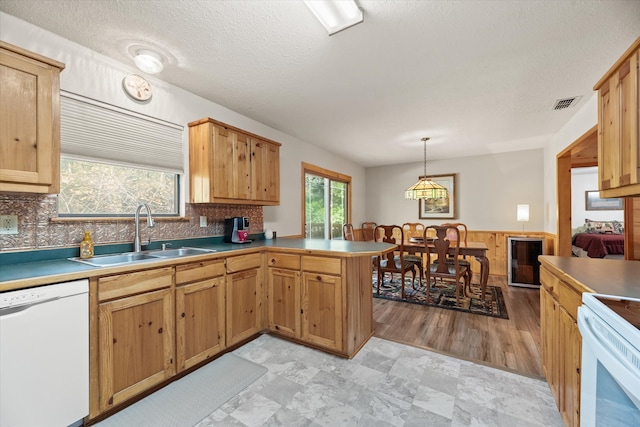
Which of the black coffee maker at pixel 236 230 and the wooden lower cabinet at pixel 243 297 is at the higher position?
the black coffee maker at pixel 236 230

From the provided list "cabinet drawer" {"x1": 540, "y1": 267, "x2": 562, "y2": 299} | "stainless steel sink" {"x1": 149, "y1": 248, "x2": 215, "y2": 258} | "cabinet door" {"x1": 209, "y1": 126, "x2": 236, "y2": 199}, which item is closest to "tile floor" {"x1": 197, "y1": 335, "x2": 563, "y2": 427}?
"cabinet drawer" {"x1": 540, "y1": 267, "x2": 562, "y2": 299}

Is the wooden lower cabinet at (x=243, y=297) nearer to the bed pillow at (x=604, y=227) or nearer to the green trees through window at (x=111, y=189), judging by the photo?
the green trees through window at (x=111, y=189)

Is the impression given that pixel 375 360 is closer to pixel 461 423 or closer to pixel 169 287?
pixel 461 423

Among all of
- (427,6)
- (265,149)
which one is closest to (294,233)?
(265,149)

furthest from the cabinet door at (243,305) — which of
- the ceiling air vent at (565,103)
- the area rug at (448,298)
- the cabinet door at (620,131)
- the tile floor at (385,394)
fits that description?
the ceiling air vent at (565,103)

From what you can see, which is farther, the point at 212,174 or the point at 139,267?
the point at 212,174

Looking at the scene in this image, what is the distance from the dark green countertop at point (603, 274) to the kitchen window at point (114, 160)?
299 centimetres

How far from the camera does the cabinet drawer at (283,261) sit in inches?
95.0

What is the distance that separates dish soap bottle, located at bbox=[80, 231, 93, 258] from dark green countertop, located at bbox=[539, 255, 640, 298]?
285 cm

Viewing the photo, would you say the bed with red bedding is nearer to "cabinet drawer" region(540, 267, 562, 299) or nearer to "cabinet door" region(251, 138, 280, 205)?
"cabinet drawer" region(540, 267, 562, 299)

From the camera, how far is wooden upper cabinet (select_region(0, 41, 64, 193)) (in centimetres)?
138

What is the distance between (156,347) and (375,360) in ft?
5.34

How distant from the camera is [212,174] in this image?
2461 millimetres

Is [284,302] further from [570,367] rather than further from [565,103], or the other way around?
[565,103]
